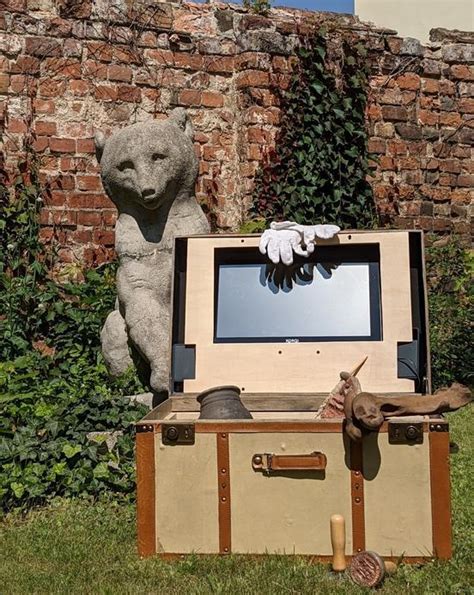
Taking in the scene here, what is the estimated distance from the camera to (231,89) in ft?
24.7

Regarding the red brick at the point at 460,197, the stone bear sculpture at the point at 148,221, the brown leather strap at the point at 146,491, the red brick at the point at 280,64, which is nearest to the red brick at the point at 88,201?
the red brick at the point at 280,64

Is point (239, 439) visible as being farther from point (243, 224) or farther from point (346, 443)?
point (243, 224)

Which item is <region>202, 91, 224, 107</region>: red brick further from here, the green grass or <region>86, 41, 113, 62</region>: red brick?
the green grass

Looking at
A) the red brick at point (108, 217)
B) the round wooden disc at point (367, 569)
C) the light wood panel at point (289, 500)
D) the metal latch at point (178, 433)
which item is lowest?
the round wooden disc at point (367, 569)

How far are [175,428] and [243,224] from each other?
446 centimetres

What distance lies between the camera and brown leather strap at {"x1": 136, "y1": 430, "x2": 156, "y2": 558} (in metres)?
2.89

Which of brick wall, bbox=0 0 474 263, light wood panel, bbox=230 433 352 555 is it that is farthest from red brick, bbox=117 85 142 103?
light wood panel, bbox=230 433 352 555

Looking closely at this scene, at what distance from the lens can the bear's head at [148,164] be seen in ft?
15.6

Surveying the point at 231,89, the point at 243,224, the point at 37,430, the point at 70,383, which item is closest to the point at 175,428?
the point at 37,430

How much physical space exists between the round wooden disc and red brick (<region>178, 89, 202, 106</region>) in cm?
532

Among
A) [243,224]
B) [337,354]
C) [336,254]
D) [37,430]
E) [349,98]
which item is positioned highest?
[349,98]

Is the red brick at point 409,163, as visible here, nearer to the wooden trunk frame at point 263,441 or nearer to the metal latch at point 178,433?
the wooden trunk frame at point 263,441

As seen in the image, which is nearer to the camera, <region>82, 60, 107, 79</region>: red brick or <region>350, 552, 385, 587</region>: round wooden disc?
<region>350, 552, 385, 587</region>: round wooden disc

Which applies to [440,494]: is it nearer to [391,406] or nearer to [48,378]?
[391,406]
